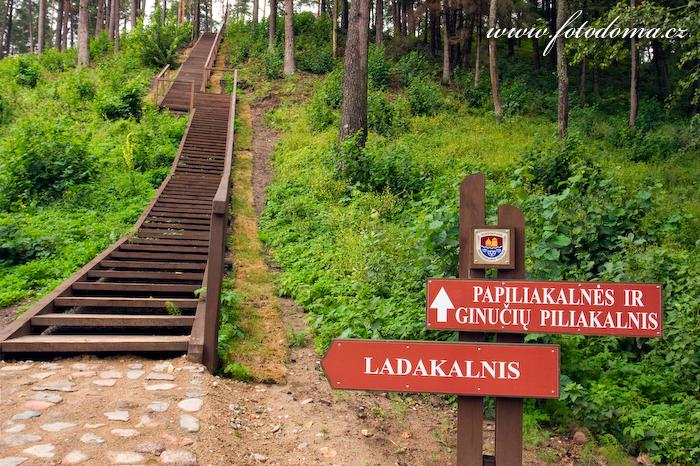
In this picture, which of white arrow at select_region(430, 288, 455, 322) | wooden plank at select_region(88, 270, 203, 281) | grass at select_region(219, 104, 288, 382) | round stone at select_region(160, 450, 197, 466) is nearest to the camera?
white arrow at select_region(430, 288, 455, 322)

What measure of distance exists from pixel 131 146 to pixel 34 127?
2108mm

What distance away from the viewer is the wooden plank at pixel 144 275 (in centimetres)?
747

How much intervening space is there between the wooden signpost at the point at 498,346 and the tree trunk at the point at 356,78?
11.0 m

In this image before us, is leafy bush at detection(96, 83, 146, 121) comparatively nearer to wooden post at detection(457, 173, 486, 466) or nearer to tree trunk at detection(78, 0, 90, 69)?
tree trunk at detection(78, 0, 90, 69)

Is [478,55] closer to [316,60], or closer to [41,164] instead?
[316,60]

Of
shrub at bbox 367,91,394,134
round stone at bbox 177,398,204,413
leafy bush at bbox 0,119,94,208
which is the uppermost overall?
shrub at bbox 367,91,394,134

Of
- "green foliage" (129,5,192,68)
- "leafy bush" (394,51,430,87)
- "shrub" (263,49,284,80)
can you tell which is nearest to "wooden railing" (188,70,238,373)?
"leafy bush" (394,51,430,87)

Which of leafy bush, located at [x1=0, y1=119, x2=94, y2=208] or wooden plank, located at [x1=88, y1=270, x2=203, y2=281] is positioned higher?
leafy bush, located at [x1=0, y1=119, x2=94, y2=208]

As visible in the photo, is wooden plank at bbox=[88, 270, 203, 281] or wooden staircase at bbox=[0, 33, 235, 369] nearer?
wooden staircase at bbox=[0, 33, 235, 369]

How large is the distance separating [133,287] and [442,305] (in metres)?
5.10

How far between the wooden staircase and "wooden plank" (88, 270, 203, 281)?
0.01 meters

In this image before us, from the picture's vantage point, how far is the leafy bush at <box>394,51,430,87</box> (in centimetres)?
2531

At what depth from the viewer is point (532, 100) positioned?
25.0 metres

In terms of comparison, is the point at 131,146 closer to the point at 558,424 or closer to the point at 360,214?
the point at 360,214
